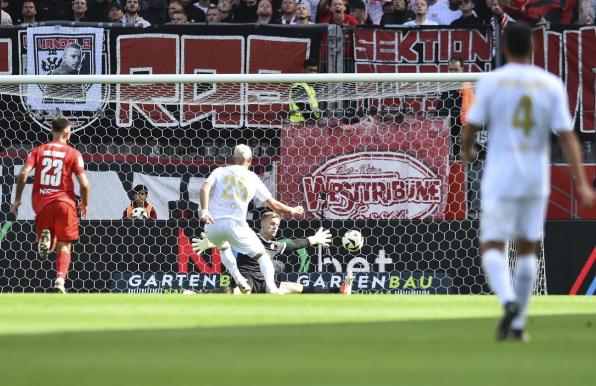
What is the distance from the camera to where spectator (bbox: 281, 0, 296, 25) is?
1961cm

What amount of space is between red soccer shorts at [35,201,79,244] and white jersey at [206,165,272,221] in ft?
5.56

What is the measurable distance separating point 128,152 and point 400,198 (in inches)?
152

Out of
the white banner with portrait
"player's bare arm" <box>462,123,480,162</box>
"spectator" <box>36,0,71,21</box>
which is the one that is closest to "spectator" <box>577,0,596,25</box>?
the white banner with portrait

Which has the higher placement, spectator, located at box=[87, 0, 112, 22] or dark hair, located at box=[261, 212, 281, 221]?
spectator, located at box=[87, 0, 112, 22]

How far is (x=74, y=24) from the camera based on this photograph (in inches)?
755

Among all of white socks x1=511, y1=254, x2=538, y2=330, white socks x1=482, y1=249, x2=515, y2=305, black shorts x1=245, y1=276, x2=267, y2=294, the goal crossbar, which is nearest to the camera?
white socks x1=511, y1=254, x2=538, y2=330

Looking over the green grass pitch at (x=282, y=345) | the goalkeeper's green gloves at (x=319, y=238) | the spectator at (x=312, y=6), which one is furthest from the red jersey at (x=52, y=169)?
the spectator at (x=312, y=6)

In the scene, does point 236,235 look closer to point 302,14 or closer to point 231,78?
point 231,78

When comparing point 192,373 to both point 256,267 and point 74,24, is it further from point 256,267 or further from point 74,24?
point 74,24

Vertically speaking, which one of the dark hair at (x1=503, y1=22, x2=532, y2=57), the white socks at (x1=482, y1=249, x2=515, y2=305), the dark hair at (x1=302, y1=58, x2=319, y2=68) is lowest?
the white socks at (x1=482, y1=249, x2=515, y2=305)

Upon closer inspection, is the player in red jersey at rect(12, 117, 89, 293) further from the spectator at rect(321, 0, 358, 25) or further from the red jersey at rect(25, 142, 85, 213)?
the spectator at rect(321, 0, 358, 25)

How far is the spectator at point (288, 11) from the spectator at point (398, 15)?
4.47ft

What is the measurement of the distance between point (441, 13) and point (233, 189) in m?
5.85

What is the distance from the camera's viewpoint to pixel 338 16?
19.5 meters
